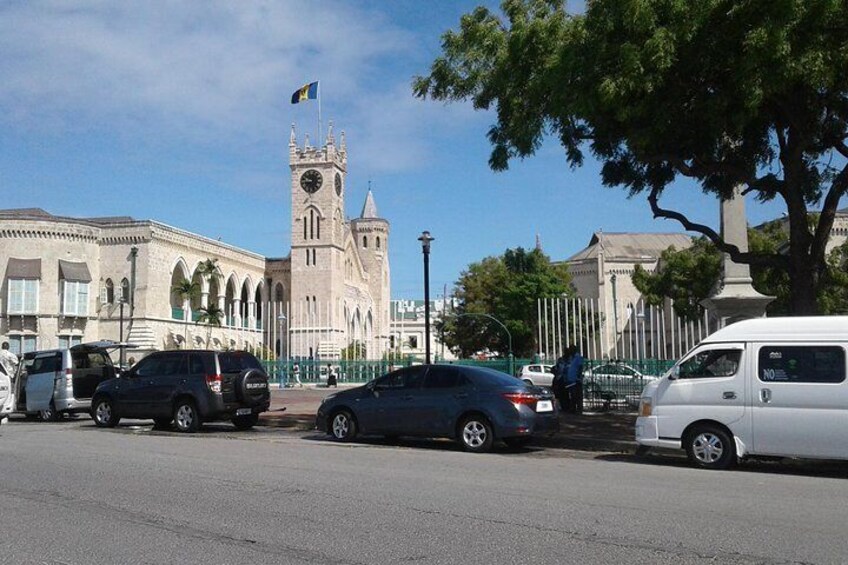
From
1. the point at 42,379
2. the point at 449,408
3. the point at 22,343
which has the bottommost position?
the point at 449,408

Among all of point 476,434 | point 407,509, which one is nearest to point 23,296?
point 476,434

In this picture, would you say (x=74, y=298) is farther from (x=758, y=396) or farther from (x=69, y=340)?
(x=758, y=396)

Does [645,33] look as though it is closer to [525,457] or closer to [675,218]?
[675,218]

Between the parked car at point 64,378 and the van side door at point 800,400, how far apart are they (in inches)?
604

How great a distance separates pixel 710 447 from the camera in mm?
11781

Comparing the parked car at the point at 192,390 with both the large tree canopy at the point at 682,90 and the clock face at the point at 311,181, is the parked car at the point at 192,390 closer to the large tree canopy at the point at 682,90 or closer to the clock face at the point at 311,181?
the large tree canopy at the point at 682,90

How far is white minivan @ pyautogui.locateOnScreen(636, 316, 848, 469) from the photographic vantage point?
11.1 m

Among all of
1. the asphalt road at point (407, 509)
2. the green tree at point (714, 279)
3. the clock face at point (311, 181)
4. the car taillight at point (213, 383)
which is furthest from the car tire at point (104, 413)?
the clock face at point (311, 181)

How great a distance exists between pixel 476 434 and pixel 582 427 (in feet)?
14.3

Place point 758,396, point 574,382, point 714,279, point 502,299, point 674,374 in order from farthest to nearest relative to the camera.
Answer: point 502,299
point 714,279
point 574,382
point 674,374
point 758,396

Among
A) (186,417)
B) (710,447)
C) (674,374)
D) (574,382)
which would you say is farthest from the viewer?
(574,382)

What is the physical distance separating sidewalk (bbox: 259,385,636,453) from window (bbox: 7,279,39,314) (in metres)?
37.0

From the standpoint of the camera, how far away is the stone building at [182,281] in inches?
2192

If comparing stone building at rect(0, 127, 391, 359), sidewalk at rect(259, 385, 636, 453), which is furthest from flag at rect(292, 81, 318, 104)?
sidewalk at rect(259, 385, 636, 453)
